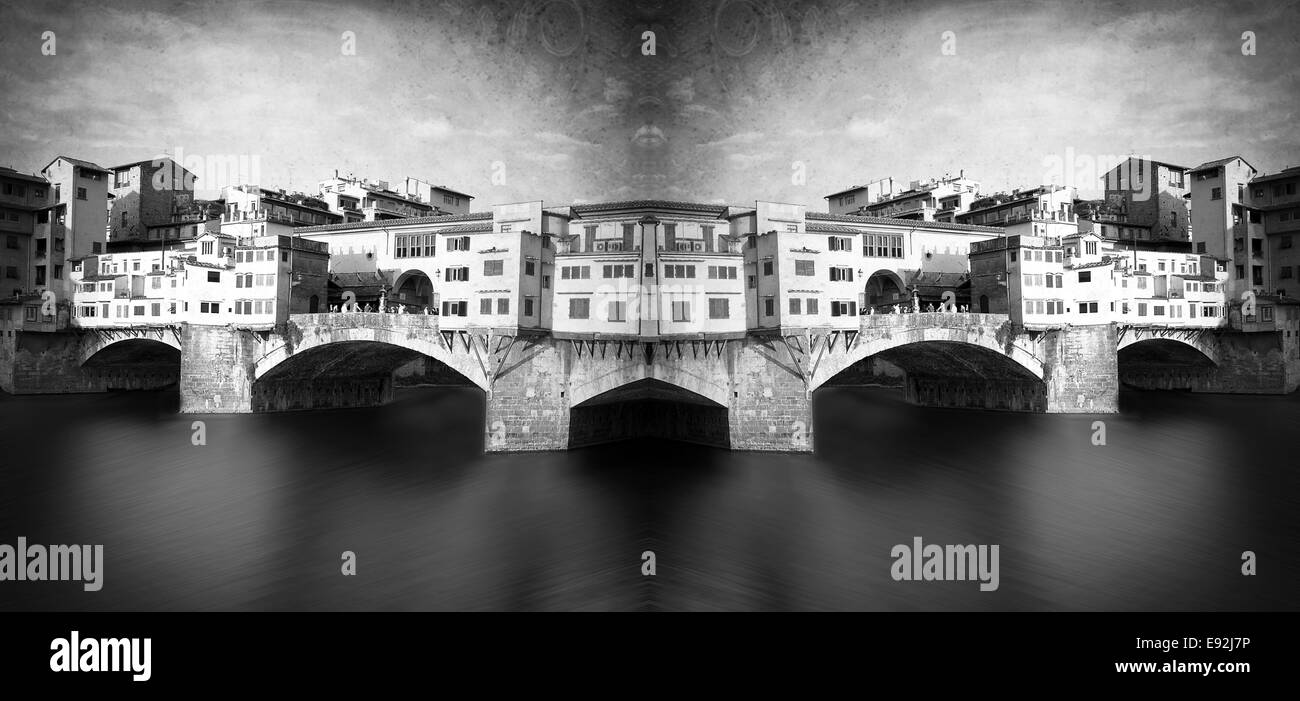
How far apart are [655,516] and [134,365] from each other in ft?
115

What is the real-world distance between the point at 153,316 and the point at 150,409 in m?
3.65

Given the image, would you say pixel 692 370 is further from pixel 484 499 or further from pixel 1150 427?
pixel 1150 427

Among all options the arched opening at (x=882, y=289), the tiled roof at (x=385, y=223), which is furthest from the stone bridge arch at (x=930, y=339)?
the tiled roof at (x=385, y=223)

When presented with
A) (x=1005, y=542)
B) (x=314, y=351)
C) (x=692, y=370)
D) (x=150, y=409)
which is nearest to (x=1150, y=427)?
(x=1005, y=542)

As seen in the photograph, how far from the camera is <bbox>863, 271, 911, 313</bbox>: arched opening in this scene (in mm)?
28780

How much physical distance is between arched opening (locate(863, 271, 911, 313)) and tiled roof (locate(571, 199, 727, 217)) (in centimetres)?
2151

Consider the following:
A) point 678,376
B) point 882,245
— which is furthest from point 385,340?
point 882,245

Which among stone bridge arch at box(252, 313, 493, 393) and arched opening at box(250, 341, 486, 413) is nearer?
stone bridge arch at box(252, 313, 493, 393)

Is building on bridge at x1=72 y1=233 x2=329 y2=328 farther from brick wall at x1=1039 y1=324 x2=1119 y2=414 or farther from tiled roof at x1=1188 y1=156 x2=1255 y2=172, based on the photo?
tiled roof at x1=1188 y1=156 x2=1255 y2=172

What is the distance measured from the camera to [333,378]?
90.8 feet

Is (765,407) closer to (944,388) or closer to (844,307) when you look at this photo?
(844,307)

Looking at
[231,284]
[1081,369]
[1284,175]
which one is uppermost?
[1284,175]

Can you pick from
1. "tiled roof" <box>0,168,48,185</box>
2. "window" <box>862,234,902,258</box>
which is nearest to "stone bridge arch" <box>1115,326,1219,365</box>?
"window" <box>862,234,902,258</box>
